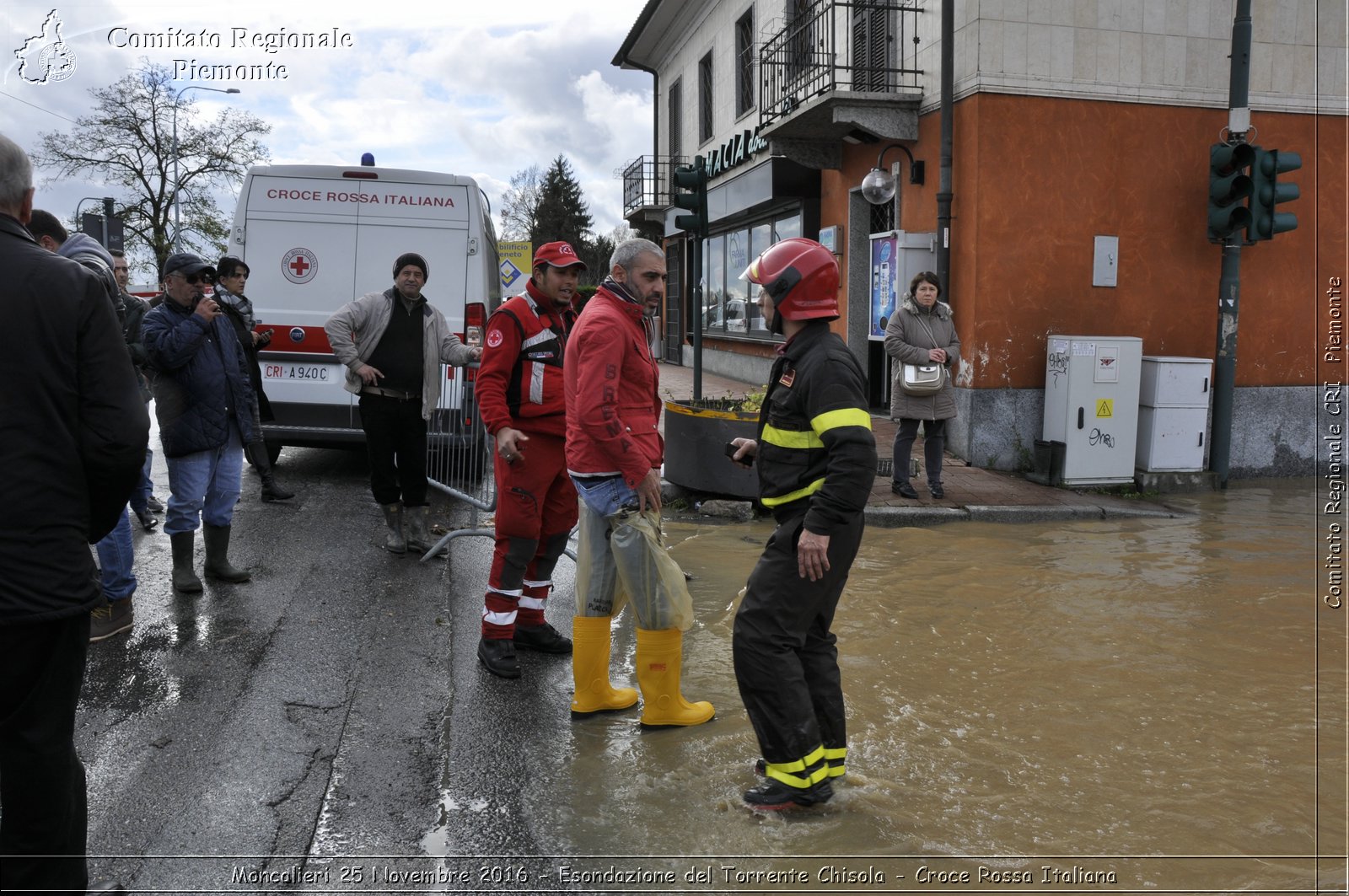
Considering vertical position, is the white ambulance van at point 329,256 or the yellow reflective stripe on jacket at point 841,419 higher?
the white ambulance van at point 329,256

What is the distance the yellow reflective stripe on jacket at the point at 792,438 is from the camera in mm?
3467

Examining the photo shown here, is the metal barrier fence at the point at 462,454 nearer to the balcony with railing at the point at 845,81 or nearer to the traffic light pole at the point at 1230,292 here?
the balcony with railing at the point at 845,81

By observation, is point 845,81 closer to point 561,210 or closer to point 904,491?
point 904,491

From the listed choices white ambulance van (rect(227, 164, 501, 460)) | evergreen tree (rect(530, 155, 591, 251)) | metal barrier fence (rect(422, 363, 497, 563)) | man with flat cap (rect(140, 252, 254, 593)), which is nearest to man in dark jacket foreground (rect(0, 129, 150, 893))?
man with flat cap (rect(140, 252, 254, 593))

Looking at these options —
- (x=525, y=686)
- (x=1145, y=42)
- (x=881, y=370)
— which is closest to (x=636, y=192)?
(x=881, y=370)

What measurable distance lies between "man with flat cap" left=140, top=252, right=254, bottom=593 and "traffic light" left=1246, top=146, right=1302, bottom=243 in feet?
29.1

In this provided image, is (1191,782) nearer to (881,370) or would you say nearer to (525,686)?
(525,686)

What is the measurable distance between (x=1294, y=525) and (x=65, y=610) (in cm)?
893

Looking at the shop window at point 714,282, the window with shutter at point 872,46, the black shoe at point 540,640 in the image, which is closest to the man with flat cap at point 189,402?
the black shoe at point 540,640

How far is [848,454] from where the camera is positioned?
327 centimetres

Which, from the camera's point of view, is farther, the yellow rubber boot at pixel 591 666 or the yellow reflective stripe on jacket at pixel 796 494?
the yellow rubber boot at pixel 591 666

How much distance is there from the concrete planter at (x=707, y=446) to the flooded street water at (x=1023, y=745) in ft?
5.34

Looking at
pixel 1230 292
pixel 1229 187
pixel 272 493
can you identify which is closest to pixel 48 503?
pixel 272 493

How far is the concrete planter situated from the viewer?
8.23 metres
